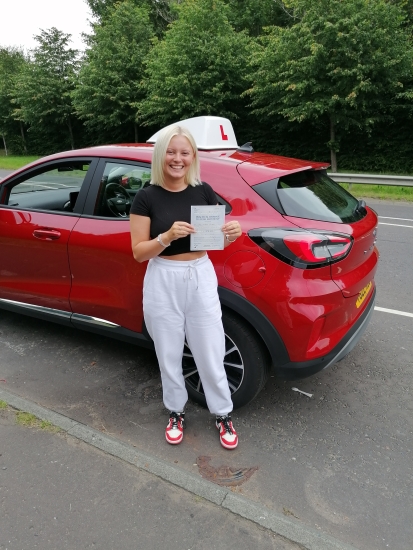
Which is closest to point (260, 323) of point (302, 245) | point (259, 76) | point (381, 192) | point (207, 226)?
point (302, 245)

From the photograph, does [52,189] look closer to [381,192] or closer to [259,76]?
[381,192]

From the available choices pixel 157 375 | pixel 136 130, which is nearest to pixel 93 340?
pixel 157 375

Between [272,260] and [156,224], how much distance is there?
69 centimetres

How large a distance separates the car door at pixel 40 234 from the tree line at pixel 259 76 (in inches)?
500

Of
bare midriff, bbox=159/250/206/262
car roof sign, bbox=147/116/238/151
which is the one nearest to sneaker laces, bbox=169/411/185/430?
bare midriff, bbox=159/250/206/262

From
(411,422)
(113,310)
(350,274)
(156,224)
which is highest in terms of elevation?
(156,224)

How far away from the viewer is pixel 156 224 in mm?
2121

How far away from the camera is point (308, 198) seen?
2.64 meters

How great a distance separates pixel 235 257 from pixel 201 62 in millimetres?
17987

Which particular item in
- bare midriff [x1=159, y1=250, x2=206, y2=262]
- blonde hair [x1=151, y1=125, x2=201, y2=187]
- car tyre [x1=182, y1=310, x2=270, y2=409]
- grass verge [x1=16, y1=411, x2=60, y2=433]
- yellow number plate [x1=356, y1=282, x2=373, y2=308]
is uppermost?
blonde hair [x1=151, y1=125, x2=201, y2=187]

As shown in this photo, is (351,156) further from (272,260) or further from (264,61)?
(272,260)

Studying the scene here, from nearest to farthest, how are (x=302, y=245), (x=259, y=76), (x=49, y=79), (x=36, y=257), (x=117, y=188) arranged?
1. (x=302, y=245)
2. (x=117, y=188)
3. (x=36, y=257)
4. (x=259, y=76)
5. (x=49, y=79)

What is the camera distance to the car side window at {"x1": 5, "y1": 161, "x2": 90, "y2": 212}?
10.9 ft

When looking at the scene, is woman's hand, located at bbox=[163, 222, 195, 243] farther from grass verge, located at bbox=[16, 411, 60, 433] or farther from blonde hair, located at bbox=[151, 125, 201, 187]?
grass verge, located at bbox=[16, 411, 60, 433]
